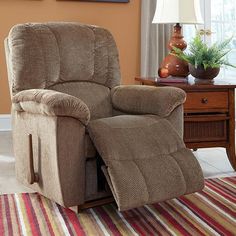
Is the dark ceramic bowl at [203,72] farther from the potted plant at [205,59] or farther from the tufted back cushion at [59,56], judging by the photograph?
the tufted back cushion at [59,56]

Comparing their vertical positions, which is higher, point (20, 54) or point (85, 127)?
point (20, 54)

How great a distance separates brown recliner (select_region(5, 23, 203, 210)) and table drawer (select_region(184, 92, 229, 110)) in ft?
1.35

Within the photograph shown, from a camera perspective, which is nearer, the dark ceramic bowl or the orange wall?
the dark ceramic bowl

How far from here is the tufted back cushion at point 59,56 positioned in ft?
8.10

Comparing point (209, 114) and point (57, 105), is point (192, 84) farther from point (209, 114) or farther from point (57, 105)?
point (57, 105)

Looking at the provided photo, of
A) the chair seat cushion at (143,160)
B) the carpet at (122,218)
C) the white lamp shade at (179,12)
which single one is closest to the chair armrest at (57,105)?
the chair seat cushion at (143,160)

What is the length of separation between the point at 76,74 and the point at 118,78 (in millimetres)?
300

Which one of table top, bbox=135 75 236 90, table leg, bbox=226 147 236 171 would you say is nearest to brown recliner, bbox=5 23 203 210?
table top, bbox=135 75 236 90

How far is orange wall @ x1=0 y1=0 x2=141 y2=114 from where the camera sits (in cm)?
400

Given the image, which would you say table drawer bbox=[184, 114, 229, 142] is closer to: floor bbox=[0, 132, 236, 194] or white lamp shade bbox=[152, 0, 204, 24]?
floor bbox=[0, 132, 236, 194]

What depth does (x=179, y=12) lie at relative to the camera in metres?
3.00

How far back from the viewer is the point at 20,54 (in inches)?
97.0

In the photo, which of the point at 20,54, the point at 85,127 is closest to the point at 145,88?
the point at 85,127

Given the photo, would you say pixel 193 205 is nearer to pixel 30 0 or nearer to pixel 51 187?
pixel 51 187
